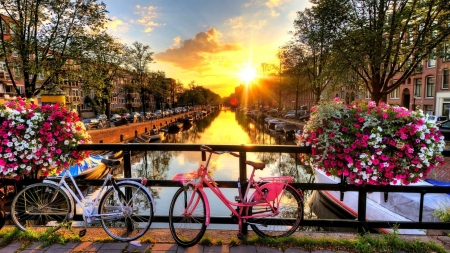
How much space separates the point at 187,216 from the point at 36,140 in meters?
Result: 2.06

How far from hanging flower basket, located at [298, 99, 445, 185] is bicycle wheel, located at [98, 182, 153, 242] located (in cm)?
213

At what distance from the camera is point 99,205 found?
3.30m

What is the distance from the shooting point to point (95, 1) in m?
16.2

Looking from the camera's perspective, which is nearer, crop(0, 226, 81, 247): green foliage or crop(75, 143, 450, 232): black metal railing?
crop(0, 226, 81, 247): green foliage

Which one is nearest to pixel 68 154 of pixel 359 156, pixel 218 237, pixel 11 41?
pixel 218 237

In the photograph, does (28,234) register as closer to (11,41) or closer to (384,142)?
(384,142)

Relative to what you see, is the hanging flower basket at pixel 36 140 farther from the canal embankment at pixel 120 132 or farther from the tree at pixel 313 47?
the canal embankment at pixel 120 132

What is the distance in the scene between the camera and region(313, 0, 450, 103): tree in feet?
46.1

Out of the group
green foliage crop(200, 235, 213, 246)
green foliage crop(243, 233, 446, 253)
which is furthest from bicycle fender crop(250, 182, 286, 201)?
green foliage crop(200, 235, 213, 246)

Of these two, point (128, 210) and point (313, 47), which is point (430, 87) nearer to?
point (313, 47)

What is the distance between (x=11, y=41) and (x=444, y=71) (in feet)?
124

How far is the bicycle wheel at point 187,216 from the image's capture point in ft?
10.2

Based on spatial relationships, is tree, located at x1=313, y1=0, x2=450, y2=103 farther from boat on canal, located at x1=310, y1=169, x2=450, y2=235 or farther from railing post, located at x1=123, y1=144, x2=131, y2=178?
railing post, located at x1=123, y1=144, x2=131, y2=178

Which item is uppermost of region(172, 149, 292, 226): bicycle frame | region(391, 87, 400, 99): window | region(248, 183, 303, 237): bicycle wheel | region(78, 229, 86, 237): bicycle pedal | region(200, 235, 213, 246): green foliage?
region(391, 87, 400, 99): window
